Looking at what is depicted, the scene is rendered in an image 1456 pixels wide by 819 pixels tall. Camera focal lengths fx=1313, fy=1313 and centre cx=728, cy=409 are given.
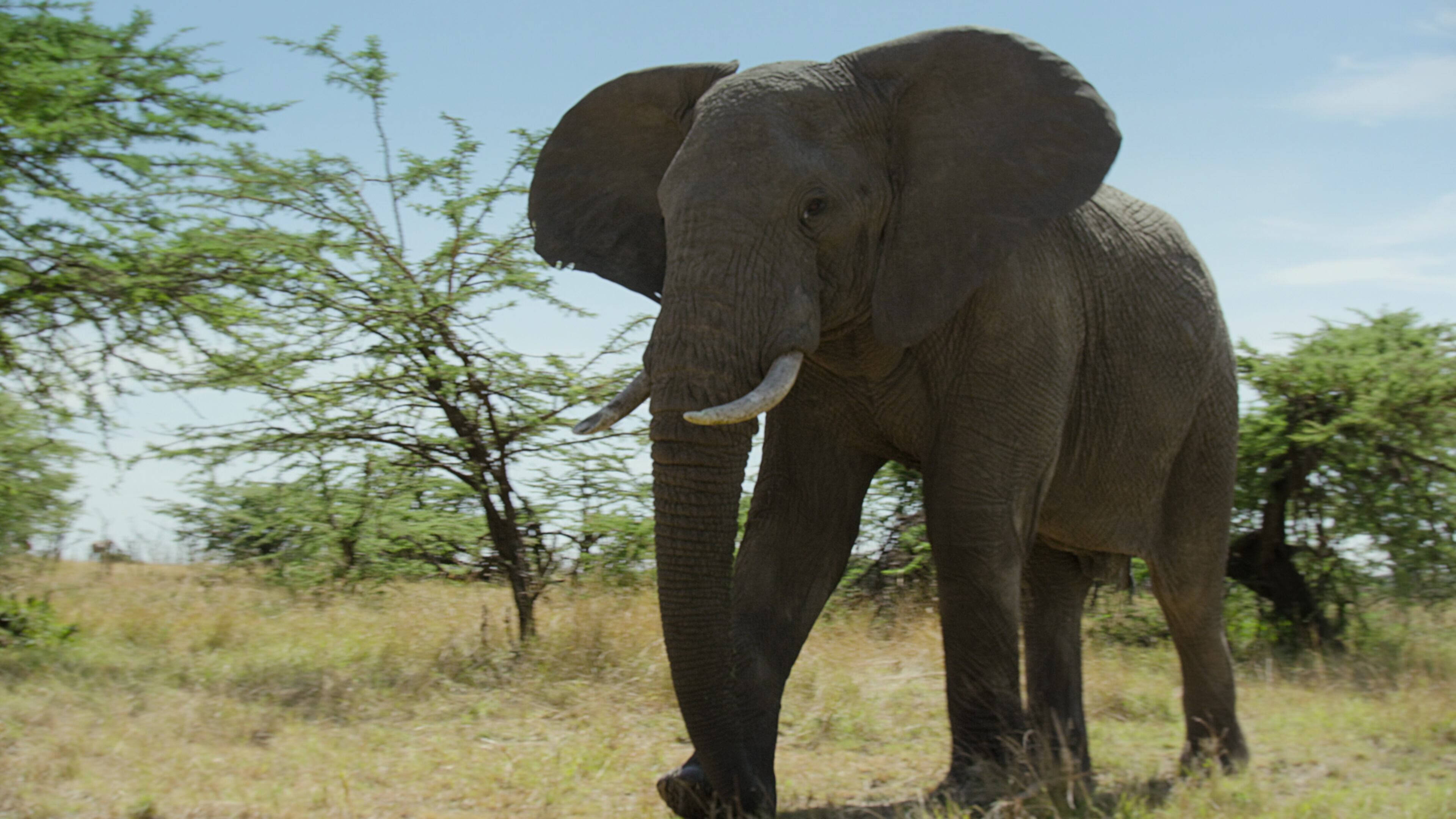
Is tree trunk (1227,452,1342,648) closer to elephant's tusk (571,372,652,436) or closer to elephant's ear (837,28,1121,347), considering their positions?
elephant's ear (837,28,1121,347)

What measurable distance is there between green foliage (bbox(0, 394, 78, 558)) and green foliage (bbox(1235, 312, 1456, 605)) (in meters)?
9.08

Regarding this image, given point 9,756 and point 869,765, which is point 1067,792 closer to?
point 869,765

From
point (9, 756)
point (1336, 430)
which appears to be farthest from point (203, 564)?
point (1336, 430)

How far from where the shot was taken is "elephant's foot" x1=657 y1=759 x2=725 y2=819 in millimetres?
4578

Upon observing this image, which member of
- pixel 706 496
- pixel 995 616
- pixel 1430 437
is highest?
pixel 1430 437

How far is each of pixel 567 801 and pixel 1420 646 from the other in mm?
6965

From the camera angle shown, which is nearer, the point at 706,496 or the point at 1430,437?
the point at 706,496

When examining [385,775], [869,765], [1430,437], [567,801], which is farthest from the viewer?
[1430,437]

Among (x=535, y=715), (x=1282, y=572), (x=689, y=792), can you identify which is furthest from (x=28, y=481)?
(x=1282, y=572)

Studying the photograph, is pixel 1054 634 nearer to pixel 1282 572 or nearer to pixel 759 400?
pixel 759 400

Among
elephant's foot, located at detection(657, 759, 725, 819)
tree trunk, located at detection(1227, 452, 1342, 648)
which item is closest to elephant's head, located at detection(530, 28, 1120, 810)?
elephant's foot, located at detection(657, 759, 725, 819)

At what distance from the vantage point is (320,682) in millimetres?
7410

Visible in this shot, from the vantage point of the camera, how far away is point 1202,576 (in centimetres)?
633

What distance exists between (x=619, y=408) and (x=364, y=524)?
522cm
